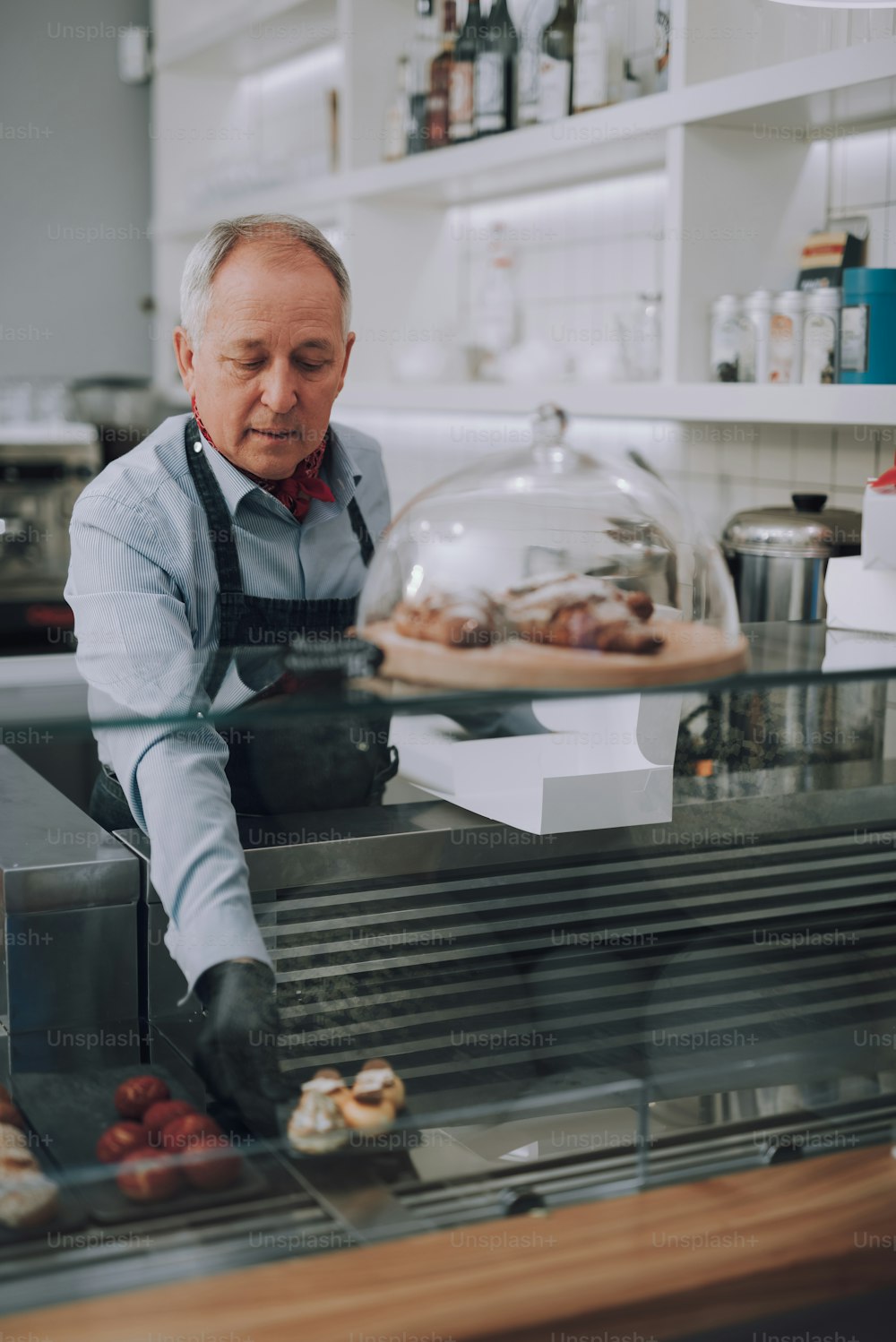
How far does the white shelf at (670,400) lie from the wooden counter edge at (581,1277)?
1193 millimetres

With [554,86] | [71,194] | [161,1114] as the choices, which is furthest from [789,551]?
[71,194]

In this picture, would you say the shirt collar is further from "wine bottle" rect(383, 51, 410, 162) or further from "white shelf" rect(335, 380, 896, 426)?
"wine bottle" rect(383, 51, 410, 162)

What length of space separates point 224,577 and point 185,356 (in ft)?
0.81

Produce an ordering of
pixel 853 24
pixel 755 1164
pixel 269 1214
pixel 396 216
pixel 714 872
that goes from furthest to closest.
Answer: pixel 396 216, pixel 853 24, pixel 714 872, pixel 755 1164, pixel 269 1214

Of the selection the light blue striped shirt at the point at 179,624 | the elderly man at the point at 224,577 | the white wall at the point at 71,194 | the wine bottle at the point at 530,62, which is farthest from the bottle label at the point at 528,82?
the white wall at the point at 71,194

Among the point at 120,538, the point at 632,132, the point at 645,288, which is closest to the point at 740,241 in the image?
the point at 632,132

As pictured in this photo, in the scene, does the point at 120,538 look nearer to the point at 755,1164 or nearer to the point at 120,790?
the point at 120,790

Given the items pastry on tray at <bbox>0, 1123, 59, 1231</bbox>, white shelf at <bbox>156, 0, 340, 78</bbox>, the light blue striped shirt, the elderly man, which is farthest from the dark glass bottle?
pastry on tray at <bbox>0, 1123, 59, 1231</bbox>

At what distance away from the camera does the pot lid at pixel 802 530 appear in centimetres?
188

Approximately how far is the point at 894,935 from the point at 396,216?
8.21 feet

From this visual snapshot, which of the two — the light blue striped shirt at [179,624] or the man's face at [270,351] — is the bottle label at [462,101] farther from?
the man's face at [270,351]

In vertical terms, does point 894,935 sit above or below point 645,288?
below

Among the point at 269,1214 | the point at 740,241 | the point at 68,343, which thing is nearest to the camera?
the point at 269,1214

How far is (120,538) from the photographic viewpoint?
108 centimetres
